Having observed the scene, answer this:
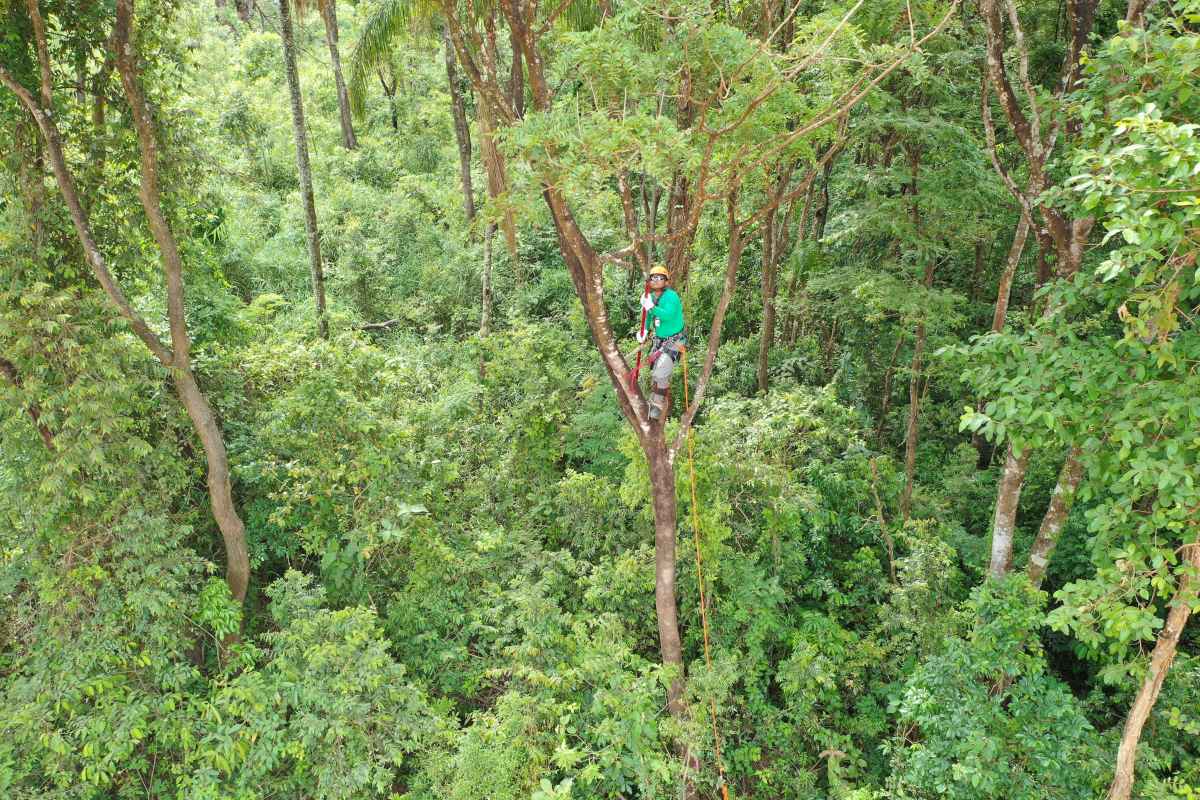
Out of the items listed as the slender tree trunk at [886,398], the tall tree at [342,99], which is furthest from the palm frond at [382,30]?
the slender tree trunk at [886,398]

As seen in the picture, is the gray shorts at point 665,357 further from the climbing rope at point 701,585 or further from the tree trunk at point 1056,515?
the tree trunk at point 1056,515

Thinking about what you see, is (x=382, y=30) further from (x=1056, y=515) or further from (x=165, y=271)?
(x=1056, y=515)

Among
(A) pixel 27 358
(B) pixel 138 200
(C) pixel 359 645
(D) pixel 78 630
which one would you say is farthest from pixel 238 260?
(C) pixel 359 645

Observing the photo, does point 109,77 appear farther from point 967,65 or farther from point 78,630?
point 967,65

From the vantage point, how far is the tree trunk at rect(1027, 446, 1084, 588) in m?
5.98

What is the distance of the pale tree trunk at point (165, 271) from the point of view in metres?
6.19

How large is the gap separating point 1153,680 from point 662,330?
4.55 meters

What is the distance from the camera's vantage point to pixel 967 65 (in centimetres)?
855

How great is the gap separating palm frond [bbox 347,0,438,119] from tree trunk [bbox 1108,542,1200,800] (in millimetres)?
11359

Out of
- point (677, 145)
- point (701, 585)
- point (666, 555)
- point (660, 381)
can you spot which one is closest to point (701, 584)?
point (701, 585)

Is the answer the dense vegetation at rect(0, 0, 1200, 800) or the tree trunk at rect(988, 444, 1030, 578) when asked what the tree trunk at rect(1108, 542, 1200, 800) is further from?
the tree trunk at rect(988, 444, 1030, 578)

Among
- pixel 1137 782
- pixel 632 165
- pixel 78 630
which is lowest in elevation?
pixel 1137 782

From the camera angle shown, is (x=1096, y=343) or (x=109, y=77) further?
(x=109, y=77)

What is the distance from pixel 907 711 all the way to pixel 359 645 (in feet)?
16.3
